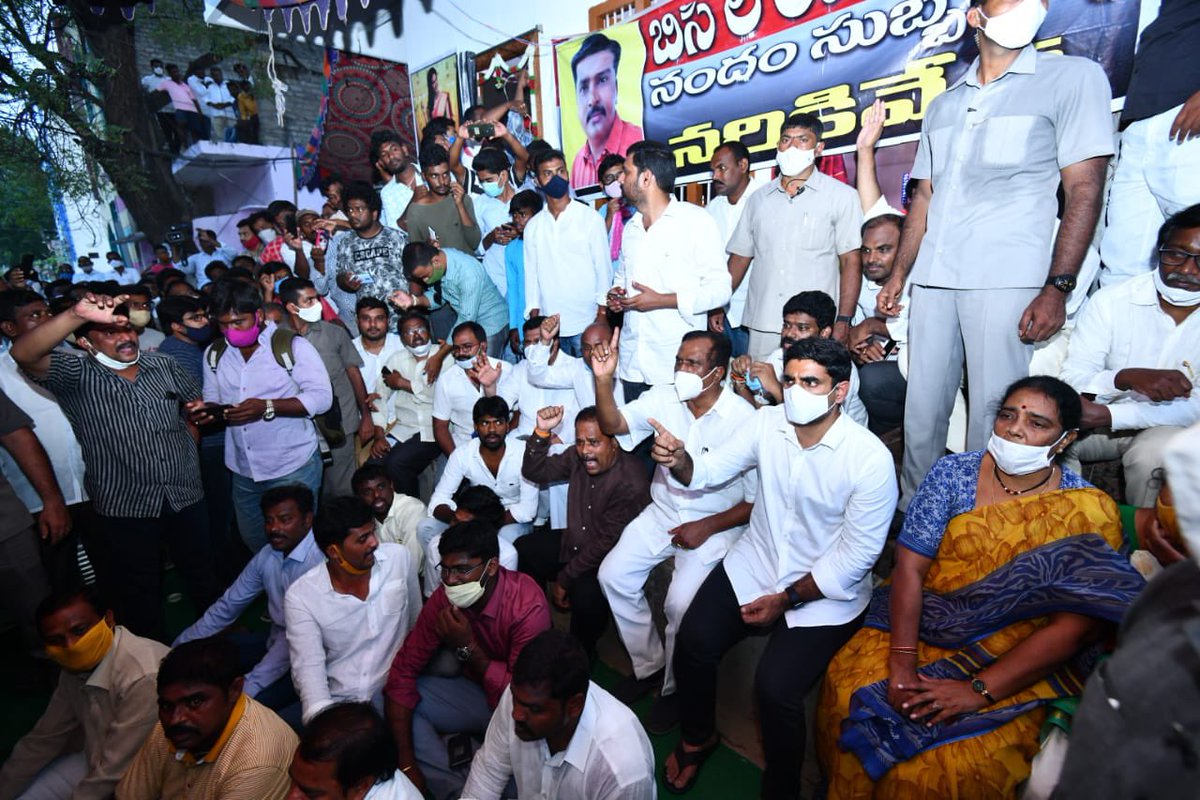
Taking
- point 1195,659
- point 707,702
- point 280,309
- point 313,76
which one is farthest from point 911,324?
point 313,76

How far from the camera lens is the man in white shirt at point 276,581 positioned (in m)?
3.21

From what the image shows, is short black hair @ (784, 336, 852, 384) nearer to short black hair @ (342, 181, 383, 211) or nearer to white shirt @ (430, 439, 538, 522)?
white shirt @ (430, 439, 538, 522)

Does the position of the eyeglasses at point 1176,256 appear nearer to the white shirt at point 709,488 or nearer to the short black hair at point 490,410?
the white shirt at point 709,488

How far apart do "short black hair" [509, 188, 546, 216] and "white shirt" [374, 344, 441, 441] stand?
1.48m

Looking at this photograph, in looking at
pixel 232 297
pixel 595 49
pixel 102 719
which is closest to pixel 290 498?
pixel 102 719

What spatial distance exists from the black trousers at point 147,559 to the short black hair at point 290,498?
78 cm

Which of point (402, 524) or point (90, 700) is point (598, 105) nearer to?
point (402, 524)

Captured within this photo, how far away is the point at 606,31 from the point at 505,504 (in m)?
5.02

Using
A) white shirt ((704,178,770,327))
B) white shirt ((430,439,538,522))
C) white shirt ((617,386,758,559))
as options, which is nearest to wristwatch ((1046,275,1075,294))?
white shirt ((617,386,758,559))

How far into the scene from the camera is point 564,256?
4.77 m

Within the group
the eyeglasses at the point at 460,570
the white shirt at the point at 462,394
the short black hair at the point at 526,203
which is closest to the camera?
the eyeglasses at the point at 460,570

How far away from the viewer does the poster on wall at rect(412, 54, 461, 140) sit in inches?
340

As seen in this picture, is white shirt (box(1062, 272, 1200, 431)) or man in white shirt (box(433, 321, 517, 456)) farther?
man in white shirt (box(433, 321, 517, 456))

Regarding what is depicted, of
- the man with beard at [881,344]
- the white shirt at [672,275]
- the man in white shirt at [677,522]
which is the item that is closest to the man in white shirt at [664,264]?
the white shirt at [672,275]
